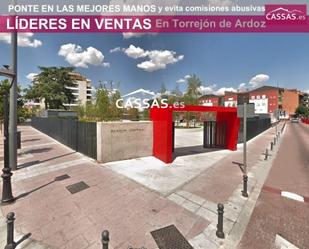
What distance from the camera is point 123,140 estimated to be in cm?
1052

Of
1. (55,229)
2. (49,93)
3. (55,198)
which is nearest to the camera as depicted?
(55,229)

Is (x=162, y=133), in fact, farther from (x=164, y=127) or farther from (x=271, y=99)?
(x=271, y=99)

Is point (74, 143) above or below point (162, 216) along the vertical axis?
above

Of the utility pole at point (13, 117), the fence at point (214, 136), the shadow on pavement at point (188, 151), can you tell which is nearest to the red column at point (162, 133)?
the shadow on pavement at point (188, 151)

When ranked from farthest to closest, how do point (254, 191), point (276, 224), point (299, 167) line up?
point (299, 167), point (254, 191), point (276, 224)

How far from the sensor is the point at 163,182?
7.37 meters

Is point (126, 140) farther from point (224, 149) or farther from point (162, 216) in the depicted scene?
point (224, 149)

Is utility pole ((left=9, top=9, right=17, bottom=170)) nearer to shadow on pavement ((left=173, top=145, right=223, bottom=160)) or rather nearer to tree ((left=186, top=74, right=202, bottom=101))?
shadow on pavement ((left=173, top=145, right=223, bottom=160))

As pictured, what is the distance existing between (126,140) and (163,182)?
403 centimetres

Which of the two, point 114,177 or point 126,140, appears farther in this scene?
point 126,140

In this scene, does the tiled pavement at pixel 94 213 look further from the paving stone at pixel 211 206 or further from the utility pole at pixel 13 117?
the utility pole at pixel 13 117

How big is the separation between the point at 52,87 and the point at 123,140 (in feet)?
147

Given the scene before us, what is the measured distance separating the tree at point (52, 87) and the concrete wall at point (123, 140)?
43508 mm

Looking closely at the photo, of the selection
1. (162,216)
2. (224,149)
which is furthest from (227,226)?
(224,149)
